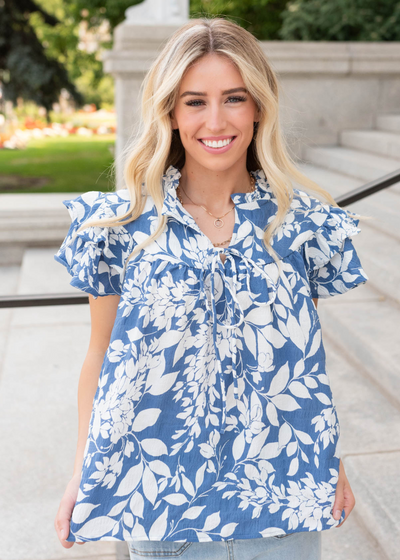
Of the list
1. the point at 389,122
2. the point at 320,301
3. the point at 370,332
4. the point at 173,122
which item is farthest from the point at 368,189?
the point at 389,122

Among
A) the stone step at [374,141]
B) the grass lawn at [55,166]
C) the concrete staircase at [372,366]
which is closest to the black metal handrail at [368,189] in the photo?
the concrete staircase at [372,366]

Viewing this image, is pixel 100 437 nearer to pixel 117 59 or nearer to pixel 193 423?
pixel 193 423

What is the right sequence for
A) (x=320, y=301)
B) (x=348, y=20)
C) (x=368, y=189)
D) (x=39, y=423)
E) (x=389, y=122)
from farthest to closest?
(x=348, y=20) < (x=389, y=122) < (x=320, y=301) < (x=39, y=423) < (x=368, y=189)

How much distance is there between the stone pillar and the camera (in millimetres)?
6074

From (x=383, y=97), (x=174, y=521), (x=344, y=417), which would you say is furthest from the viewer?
(x=383, y=97)

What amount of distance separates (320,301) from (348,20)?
4952 millimetres

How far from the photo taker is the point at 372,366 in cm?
325

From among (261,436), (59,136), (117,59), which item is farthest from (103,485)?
(59,136)

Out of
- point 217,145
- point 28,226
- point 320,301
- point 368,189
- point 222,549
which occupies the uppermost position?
point 217,145

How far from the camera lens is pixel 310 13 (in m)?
7.95

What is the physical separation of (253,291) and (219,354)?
17cm

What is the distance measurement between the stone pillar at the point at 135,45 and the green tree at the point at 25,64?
8.30 m

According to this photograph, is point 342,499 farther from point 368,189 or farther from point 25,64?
point 25,64

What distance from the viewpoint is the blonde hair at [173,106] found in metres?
1.42
